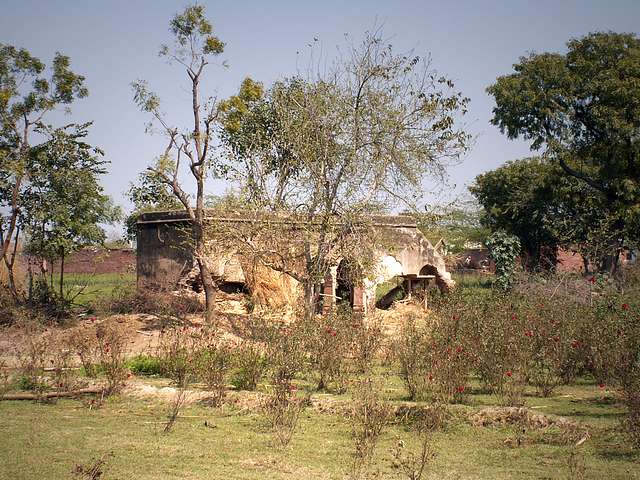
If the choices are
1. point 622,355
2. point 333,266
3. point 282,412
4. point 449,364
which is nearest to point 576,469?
point 449,364

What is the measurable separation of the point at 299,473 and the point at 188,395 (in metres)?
3.01

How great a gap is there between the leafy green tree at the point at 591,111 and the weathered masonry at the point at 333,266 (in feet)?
26.4

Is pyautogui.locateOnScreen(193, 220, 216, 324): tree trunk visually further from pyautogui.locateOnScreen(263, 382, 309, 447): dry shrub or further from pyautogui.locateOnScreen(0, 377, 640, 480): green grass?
pyautogui.locateOnScreen(263, 382, 309, 447): dry shrub

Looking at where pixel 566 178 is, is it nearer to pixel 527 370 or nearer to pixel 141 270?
pixel 141 270

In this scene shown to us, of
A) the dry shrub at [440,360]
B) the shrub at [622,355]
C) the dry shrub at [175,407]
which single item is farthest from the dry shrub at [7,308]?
the shrub at [622,355]

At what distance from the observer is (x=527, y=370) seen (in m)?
8.80

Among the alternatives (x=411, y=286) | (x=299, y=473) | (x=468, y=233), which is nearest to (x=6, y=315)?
(x=411, y=286)

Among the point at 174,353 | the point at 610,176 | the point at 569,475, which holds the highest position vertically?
the point at 610,176

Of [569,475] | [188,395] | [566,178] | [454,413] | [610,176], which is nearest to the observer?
[569,475]

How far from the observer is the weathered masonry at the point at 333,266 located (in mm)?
16094

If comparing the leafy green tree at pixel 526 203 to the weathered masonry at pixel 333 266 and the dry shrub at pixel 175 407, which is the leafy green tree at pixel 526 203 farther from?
the dry shrub at pixel 175 407

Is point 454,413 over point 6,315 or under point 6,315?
under

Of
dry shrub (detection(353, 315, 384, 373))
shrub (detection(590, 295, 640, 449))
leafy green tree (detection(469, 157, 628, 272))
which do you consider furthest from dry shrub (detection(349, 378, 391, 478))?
leafy green tree (detection(469, 157, 628, 272))

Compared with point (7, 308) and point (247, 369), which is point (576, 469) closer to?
point (247, 369)
